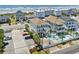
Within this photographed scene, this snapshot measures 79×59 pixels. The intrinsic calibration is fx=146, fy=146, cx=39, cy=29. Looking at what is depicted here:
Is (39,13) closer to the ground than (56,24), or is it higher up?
higher up

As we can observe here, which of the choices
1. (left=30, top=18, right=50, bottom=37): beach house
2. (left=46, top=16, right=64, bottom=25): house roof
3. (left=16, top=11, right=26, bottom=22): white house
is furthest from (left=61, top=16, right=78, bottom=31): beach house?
(left=16, top=11, right=26, bottom=22): white house

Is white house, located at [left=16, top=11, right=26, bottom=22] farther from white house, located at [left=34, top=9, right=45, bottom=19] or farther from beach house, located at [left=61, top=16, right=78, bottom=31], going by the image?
beach house, located at [left=61, top=16, right=78, bottom=31]

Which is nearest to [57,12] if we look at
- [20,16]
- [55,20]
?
[55,20]

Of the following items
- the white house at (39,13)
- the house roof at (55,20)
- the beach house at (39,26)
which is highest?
the white house at (39,13)

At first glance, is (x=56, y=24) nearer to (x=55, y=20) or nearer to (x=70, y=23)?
(x=55, y=20)

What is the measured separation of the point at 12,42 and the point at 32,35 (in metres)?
0.28

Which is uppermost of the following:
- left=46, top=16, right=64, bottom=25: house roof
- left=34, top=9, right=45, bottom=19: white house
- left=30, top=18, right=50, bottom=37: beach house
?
left=34, top=9, right=45, bottom=19: white house

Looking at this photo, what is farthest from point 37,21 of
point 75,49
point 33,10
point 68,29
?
point 75,49

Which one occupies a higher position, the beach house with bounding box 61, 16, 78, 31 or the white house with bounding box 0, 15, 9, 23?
the white house with bounding box 0, 15, 9, 23

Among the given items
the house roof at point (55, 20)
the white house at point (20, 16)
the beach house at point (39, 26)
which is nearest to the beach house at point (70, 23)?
the house roof at point (55, 20)

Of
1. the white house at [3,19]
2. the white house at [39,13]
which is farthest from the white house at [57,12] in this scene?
the white house at [3,19]

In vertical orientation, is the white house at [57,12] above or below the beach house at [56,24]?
above

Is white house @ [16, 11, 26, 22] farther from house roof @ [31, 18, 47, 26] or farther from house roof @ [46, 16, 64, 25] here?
house roof @ [46, 16, 64, 25]

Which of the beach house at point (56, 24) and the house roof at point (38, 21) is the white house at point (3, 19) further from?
the beach house at point (56, 24)
